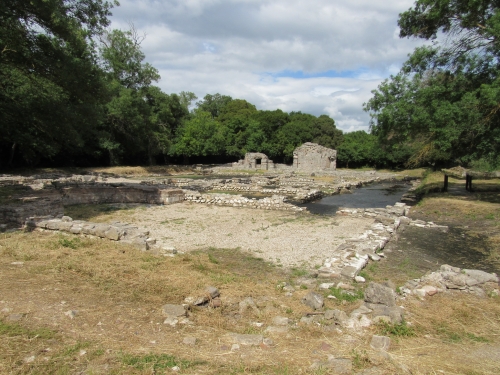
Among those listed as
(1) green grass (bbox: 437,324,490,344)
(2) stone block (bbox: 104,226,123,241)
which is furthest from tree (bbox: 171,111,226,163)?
(1) green grass (bbox: 437,324,490,344)

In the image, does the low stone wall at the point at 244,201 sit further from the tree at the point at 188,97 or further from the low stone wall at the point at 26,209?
the tree at the point at 188,97

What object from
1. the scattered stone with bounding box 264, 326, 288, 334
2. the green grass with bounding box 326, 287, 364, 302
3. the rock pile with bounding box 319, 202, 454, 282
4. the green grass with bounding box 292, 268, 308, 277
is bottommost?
the green grass with bounding box 292, 268, 308, 277

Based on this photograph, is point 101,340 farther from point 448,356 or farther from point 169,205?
point 169,205

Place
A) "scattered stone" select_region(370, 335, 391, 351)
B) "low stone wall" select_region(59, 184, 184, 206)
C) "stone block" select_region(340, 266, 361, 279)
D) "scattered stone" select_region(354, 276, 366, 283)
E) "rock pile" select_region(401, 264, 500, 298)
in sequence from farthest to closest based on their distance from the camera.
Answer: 1. "low stone wall" select_region(59, 184, 184, 206)
2. "stone block" select_region(340, 266, 361, 279)
3. "scattered stone" select_region(354, 276, 366, 283)
4. "rock pile" select_region(401, 264, 500, 298)
5. "scattered stone" select_region(370, 335, 391, 351)

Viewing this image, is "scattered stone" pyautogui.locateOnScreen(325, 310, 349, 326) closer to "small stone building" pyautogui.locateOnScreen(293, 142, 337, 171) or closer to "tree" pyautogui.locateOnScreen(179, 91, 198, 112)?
"small stone building" pyautogui.locateOnScreen(293, 142, 337, 171)

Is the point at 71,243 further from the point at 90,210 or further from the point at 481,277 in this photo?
the point at 481,277

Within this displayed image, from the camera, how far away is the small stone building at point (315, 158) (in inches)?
2007

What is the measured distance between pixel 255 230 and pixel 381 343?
8569 mm

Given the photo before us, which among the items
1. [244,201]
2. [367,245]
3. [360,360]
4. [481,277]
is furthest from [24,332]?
[244,201]

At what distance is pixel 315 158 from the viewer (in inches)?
2020

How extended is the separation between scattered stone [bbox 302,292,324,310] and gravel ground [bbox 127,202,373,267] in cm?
270

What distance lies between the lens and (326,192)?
27.2m

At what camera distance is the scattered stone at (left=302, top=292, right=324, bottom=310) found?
608 cm

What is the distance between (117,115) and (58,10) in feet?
94.5
